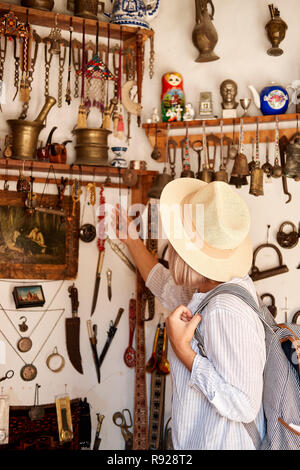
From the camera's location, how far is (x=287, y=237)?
134 inches

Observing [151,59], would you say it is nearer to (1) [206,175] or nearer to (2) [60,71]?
(2) [60,71]

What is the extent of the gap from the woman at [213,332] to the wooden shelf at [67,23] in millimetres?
1500

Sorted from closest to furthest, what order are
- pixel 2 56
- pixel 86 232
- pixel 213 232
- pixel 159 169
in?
1. pixel 213 232
2. pixel 2 56
3. pixel 86 232
4. pixel 159 169

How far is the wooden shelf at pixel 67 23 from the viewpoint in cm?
306

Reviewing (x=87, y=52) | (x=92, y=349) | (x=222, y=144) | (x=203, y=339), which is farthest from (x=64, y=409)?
(x=87, y=52)

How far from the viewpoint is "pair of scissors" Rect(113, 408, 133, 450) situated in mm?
3365

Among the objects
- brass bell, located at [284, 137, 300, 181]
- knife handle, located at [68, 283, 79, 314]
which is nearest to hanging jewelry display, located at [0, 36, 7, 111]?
knife handle, located at [68, 283, 79, 314]

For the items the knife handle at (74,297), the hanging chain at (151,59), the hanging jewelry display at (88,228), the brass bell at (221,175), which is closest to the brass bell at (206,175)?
the brass bell at (221,175)

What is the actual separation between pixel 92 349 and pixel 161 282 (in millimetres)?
777

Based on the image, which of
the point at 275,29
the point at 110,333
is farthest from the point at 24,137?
the point at 275,29

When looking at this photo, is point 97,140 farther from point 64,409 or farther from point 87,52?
point 64,409

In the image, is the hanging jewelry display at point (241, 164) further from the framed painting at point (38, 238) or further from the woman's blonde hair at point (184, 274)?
the woman's blonde hair at point (184, 274)

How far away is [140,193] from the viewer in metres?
3.49

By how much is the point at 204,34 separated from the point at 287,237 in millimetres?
1368
